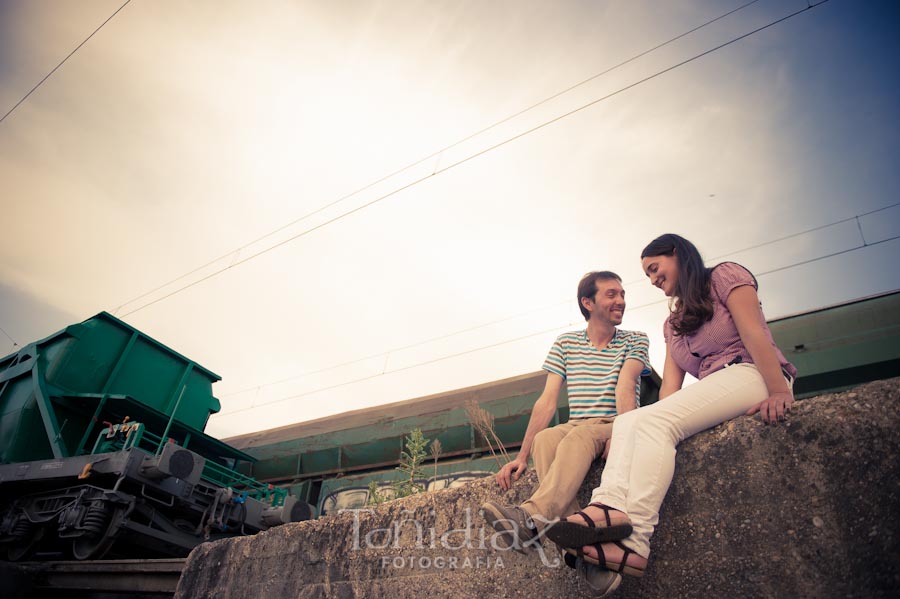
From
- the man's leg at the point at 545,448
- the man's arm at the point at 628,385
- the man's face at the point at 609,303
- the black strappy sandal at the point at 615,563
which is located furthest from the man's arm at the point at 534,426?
the black strappy sandal at the point at 615,563

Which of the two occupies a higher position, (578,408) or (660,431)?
(578,408)

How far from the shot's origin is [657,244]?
2.17 meters

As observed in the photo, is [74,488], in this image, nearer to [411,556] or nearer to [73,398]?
[73,398]

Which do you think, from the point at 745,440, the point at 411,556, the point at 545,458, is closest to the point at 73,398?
the point at 411,556

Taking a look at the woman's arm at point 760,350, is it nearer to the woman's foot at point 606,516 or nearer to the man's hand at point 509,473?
the woman's foot at point 606,516

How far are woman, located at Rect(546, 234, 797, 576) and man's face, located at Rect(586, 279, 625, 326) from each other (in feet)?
0.80

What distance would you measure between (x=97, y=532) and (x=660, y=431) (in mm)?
7398

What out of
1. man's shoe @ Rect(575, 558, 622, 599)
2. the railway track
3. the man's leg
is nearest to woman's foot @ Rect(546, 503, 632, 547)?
man's shoe @ Rect(575, 558, 622, 599)

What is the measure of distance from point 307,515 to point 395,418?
2.21 m

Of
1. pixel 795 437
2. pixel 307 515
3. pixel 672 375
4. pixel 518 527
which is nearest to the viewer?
pixel 795 437

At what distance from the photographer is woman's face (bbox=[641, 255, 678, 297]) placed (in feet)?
6.89

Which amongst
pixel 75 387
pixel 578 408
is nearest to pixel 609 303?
pixel 578 408

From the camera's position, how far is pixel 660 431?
166 cm

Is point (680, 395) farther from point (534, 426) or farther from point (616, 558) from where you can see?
point (534, 426)
